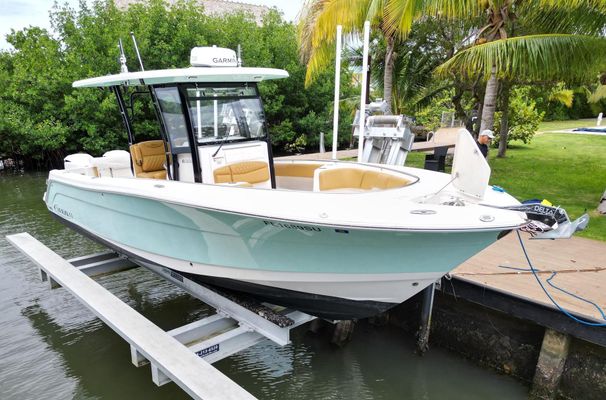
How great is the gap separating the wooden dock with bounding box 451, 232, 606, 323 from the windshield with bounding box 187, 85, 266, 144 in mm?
2593

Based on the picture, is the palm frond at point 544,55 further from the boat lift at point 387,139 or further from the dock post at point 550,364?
the dock post at point 550,364

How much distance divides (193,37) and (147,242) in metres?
13.4

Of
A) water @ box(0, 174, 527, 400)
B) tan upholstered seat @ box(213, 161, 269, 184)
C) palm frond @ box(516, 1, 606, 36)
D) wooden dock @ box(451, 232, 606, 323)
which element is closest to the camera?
wooden dock @ box(451, 232, 606, 323)

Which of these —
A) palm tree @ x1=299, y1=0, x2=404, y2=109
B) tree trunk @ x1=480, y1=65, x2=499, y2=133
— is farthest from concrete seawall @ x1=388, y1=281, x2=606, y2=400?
palm tree @ x1=299, y1=0, x2=404, y2=109

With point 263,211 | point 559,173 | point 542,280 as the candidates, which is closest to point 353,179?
point 263,211

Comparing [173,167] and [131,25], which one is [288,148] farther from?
[173,167]

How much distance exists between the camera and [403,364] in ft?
14.4

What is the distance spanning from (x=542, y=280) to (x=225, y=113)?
3.53 meters

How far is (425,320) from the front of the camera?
172 inches

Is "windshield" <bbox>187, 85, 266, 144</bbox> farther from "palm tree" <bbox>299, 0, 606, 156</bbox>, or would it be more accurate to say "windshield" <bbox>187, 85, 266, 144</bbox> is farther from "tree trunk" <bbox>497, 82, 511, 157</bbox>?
"tree trunk" <bbox>497, 82, 511, 157</bbox>

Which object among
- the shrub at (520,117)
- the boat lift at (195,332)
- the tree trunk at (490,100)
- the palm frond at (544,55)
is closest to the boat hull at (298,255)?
the boat lift at (195,332)

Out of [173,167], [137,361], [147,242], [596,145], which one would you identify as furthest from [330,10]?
[596,145]

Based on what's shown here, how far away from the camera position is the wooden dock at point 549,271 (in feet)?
12.4

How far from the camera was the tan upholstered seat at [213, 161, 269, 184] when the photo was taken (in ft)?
14.3
